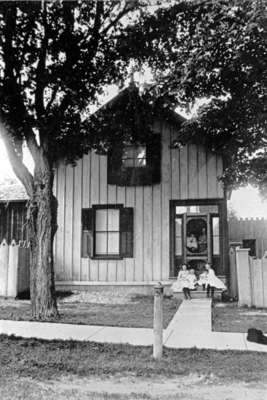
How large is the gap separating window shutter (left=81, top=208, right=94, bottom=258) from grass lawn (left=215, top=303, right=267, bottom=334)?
5.01 m

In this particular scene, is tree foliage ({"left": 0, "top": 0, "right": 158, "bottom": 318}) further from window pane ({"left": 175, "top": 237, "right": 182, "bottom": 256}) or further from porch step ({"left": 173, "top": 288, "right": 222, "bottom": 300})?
window pane ({"left": 175, "top": 237, "right": 182, "bottom": 256})

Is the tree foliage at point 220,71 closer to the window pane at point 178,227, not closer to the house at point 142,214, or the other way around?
the house at point 142,214

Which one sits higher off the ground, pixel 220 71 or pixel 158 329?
pixel 220 71

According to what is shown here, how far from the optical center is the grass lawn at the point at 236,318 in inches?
349

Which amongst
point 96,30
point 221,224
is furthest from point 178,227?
point 96,30

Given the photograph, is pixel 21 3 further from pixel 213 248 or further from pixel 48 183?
pixel 213 248

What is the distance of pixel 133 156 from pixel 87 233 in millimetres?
3098

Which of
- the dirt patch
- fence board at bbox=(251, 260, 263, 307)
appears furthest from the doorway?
the dirt patch

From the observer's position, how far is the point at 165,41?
40.0ft

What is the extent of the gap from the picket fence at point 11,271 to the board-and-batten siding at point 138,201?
2.00m

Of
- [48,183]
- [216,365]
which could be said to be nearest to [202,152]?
[48,183]

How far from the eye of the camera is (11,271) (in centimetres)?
1371

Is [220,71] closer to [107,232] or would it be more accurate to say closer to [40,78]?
[40,78]

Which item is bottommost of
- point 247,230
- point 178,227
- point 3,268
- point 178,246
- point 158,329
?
point 158,329
